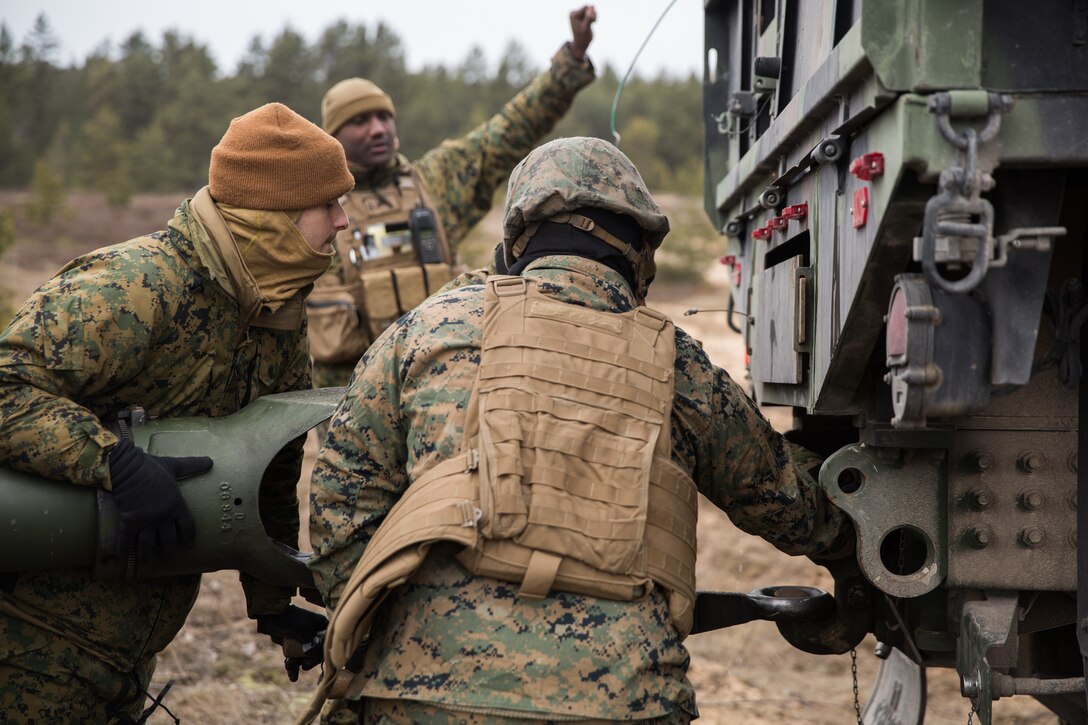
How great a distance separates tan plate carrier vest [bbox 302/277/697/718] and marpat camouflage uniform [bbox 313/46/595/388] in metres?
3.26

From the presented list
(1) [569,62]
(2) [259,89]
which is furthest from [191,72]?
(1) [569,62]

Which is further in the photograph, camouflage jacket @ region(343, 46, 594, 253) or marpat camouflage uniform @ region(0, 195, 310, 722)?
camouflage jacket @ region(343, 46, 594, 253)

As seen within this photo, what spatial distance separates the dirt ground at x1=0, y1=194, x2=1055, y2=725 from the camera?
4926 millimetres

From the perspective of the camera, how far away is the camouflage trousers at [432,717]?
7.14 feet

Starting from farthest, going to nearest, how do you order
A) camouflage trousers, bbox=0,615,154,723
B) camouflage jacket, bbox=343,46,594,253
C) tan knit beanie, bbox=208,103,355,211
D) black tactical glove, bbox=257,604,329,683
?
1. camouflage jacket, bbox=343,46,594,253
2. black tactical glove, bbox=257,604,329,683
3. tan knit beanie, bbox=208,103,355,211
4. camouflage trousers, bbox=0,615,154,723

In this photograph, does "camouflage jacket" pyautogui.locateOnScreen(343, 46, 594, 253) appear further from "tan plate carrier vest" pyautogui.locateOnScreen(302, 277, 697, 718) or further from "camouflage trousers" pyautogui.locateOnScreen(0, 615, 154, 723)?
"tan plate carrier vest" pyautogui.locateOnScreen(302, 277, 697, 718)

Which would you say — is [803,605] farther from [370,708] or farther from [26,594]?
[26,594]

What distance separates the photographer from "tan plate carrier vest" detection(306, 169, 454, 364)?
5.30 m

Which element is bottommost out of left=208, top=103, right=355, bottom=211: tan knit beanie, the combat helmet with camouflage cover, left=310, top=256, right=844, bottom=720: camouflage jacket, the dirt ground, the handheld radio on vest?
the dirt ground

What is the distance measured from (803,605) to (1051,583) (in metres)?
0.68

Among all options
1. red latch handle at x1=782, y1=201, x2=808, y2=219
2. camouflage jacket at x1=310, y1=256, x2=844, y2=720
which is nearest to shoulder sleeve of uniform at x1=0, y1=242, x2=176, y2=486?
camouflage jacket at x1=310, y1=256, x2=844, y2=720

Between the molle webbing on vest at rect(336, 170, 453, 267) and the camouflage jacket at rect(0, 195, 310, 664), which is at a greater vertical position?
the molle webbing on vest at rect(336, 170, 453, 267)

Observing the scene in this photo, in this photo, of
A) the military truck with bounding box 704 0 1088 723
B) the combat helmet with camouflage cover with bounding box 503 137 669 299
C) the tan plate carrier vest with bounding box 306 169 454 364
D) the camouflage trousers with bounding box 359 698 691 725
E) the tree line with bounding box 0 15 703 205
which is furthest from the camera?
the tree line with bounding box 0 15 703 205

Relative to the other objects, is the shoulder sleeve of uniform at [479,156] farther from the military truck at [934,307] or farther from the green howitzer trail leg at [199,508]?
the green howitzer trail leg at [199,508]
